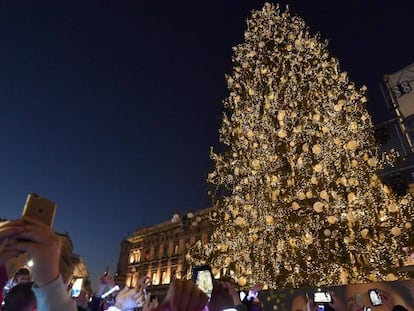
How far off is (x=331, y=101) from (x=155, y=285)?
1725 inches

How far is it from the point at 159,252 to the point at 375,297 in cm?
4439

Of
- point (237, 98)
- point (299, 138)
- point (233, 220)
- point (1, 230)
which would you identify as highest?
point (237, 98)

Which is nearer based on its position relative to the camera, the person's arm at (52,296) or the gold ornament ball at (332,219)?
the person's arm at (52,296)

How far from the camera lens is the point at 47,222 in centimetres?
112

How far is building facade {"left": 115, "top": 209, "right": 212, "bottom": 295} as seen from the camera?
4400 cm

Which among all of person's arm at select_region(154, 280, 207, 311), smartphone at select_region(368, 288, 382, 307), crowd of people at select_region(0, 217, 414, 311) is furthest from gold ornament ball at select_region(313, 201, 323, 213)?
person's arm at select_region(154, 280, 207, 311)

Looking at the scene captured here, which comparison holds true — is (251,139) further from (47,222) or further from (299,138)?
(47,222)

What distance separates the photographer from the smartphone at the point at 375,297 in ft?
25.2

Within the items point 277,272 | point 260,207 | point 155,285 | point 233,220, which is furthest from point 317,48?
point 155,285

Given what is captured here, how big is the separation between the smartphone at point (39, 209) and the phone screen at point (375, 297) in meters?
8.73

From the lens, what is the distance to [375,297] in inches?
303

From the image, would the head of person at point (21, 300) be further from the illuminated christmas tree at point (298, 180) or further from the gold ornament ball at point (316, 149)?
the gold ornament ball at point (316, 149)

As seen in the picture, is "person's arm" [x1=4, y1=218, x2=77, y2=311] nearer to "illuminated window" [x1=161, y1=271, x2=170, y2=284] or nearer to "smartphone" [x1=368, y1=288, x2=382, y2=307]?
"smartphone" [x1=368, y1=288, x2=382, y2=307]

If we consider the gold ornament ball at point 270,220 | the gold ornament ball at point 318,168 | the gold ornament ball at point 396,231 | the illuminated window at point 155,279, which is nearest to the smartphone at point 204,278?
the gold ornament ball at point 270,220
